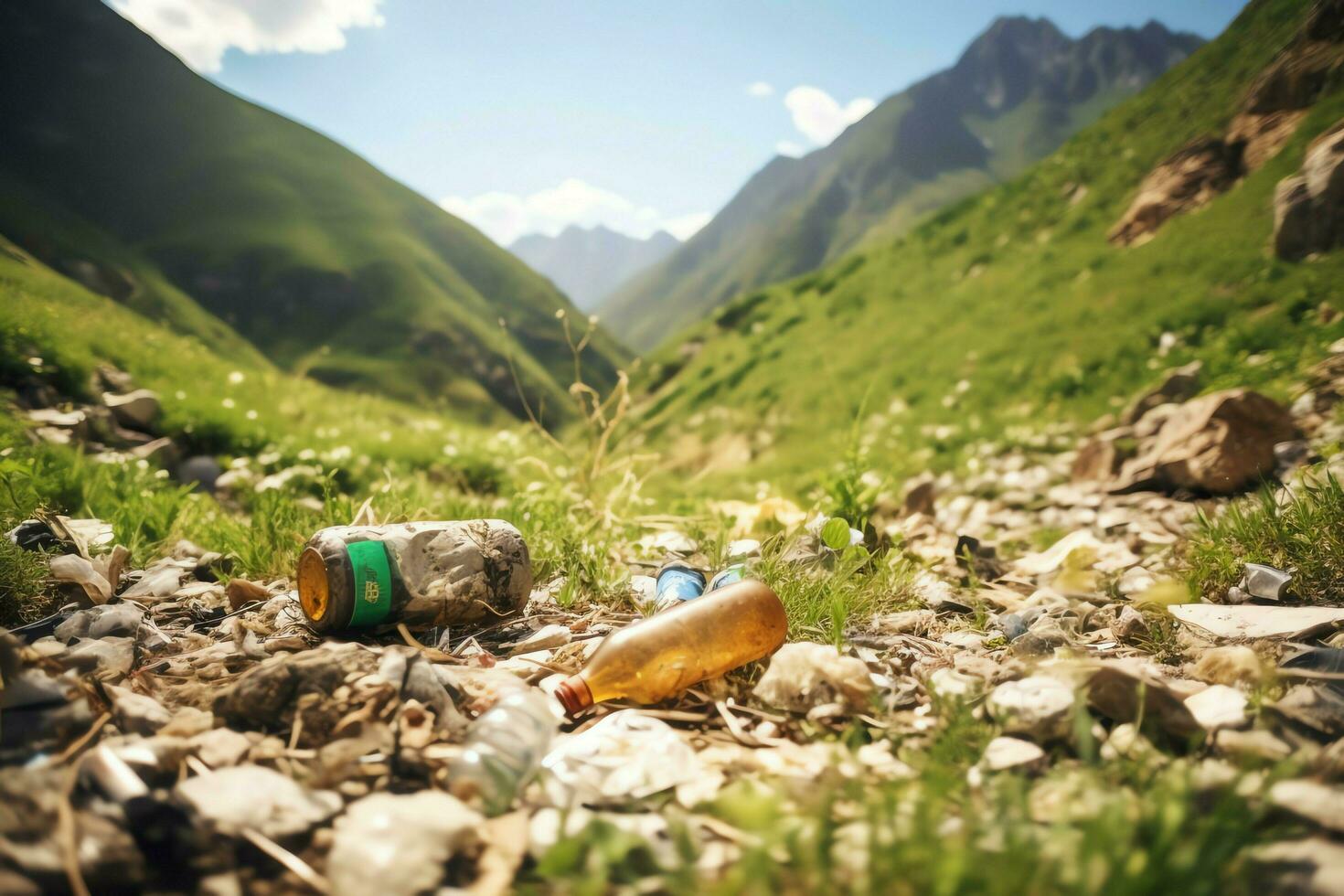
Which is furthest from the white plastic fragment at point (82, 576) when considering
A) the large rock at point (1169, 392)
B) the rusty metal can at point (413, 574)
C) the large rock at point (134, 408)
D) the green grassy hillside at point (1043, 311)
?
the large rock at point (1169, 392)

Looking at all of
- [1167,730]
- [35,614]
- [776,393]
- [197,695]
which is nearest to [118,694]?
[197,695]

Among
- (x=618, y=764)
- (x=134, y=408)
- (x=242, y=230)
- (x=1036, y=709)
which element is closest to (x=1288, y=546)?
(x=1036, y=709)

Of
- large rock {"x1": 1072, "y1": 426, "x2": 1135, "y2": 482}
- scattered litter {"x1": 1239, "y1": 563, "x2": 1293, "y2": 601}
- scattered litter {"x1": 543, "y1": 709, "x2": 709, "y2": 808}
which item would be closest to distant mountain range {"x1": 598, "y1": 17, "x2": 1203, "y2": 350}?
large rock {"x1": 1072, "y1": 426, "x2": 1135, "y2": 482}

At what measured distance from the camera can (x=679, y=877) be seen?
97 cm

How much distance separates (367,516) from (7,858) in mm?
1973

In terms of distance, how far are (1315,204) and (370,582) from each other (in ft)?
28.9

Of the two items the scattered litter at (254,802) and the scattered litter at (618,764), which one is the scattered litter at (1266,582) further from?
the scattered litter at (254,802)

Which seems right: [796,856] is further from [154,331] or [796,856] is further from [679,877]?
[154,331]

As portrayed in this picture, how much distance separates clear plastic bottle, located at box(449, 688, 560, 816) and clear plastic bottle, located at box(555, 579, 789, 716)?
0.66ft

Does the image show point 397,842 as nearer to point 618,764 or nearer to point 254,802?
point 254,802

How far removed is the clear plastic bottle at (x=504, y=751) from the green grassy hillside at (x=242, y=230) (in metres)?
3.06

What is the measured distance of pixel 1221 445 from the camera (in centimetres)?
432

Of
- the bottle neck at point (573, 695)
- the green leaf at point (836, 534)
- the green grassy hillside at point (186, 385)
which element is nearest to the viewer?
the bottle neck at point (573, 695)

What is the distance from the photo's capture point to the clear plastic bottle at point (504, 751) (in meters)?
1.35
